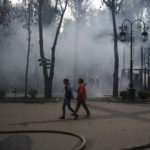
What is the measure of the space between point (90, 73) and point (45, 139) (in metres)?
28.2

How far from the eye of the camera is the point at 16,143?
457cm

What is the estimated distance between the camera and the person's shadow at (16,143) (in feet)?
14.0

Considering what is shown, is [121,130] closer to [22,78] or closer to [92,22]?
[22,78]

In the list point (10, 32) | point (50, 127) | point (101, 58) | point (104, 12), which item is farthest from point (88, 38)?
point (50, 127)

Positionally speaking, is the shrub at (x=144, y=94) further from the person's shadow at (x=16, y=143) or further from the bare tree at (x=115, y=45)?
the person's shadow at (x=16, y=143)

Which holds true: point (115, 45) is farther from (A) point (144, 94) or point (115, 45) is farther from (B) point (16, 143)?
(B) point (16, 143)

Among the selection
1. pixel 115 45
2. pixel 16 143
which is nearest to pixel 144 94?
pixel 115 45

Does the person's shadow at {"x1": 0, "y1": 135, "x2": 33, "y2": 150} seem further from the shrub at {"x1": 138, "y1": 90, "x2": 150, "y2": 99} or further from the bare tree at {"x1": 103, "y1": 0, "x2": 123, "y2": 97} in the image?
the bare tree at {"x1": 103, "y1": 0, "x2": 123, "y2": 97}

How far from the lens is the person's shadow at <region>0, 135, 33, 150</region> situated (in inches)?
168

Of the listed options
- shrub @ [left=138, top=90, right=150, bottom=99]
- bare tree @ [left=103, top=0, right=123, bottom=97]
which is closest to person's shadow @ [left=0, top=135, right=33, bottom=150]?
shrub @ [left=138, top=90, right=150, bottom=99]

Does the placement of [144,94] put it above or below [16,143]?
above

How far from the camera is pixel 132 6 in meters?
32.1

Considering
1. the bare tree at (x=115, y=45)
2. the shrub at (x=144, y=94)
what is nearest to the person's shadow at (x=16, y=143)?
the shrub at (x=144, y=94)

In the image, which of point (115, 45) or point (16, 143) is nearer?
point (16, 143)
